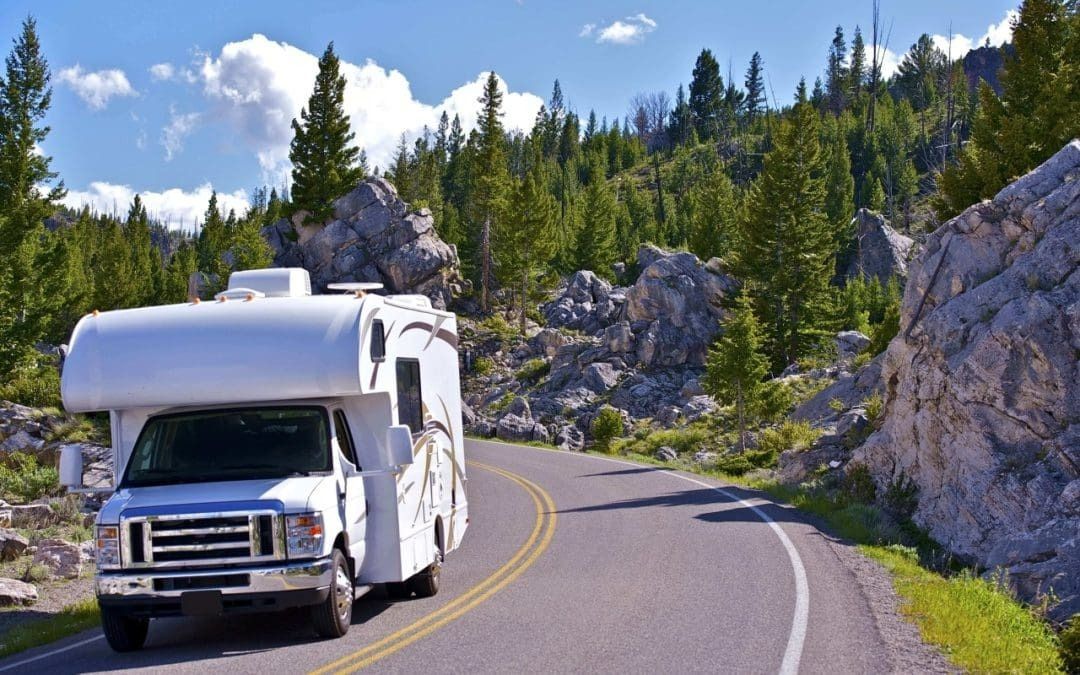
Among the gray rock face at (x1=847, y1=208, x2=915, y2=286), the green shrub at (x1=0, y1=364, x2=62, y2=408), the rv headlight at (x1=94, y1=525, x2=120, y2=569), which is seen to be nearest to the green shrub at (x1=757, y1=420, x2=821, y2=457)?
the rv headlight at (x1=94, y1=525, x2=120, y2=569)

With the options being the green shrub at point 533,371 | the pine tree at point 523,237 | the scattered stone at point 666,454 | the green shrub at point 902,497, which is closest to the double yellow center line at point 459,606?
the green shrub at point 902,497

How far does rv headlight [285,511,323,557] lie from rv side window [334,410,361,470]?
118 centimetres

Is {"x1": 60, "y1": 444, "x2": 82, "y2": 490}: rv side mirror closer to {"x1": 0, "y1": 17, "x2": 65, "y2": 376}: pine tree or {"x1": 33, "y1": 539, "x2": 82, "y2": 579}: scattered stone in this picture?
{"x1": 33, "y1": 539, "x2": 82, "y2": 579}: scattered stone

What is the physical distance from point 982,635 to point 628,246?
84.0 m

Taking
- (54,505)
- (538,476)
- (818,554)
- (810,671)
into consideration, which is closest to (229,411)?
(810,671)

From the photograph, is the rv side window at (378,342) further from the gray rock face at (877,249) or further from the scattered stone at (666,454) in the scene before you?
the gray rock face at (877,249)

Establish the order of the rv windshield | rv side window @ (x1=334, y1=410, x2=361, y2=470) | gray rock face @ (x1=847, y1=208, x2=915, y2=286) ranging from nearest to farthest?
the rv windshield, rv side window @ (x1=334, y1=410, x2=361, y2=470), gray rock face @ (x1=847, y1=208, x2=915, y2=286)

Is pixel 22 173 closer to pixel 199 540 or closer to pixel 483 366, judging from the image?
pixel 483 366

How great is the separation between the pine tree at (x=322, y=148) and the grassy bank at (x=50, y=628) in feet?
189

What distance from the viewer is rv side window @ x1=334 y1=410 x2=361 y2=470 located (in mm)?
9430

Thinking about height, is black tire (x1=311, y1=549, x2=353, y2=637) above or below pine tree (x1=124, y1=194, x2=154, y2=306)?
below

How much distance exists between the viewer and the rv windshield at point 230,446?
891 centimetres

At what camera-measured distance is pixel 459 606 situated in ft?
33.2

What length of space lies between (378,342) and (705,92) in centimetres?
15183
